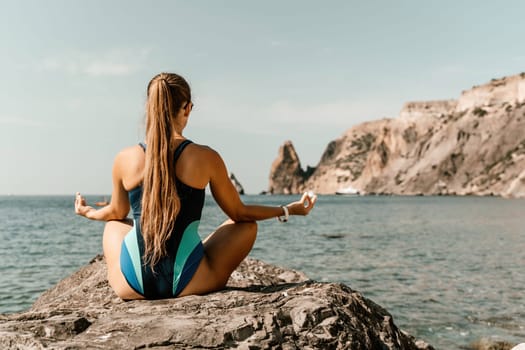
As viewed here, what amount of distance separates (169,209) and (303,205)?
1.33 meters

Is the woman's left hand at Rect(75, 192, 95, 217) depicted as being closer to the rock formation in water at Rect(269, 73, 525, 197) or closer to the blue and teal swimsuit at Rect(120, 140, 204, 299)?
the blue and teal swimsuit at Rect(120, 140, 204, 299)

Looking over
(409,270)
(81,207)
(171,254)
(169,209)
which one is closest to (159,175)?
(169,209)

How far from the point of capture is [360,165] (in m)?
198

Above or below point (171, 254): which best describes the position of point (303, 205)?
above

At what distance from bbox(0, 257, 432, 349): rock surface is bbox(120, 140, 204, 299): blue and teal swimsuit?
4.9 inches

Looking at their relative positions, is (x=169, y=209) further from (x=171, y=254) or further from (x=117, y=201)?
(x=117, y=201)

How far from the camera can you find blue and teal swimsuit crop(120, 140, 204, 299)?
3926mm

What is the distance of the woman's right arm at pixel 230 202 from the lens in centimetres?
398

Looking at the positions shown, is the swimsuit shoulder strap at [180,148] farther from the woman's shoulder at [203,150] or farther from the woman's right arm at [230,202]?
the woman's right arm at [230,202]

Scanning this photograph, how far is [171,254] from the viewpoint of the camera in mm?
3928

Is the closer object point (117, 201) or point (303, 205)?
point (117, 201)

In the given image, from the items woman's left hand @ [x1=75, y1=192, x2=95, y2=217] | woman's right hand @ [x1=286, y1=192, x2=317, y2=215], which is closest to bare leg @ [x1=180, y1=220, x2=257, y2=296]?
woman's right hand @ [x1=286, y1=192, x2=317, y2=215]

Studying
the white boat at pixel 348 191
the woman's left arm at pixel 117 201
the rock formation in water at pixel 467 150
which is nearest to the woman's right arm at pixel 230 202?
the woman's left arm at pixel 117 201

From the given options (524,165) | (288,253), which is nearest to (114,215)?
(288,253)
